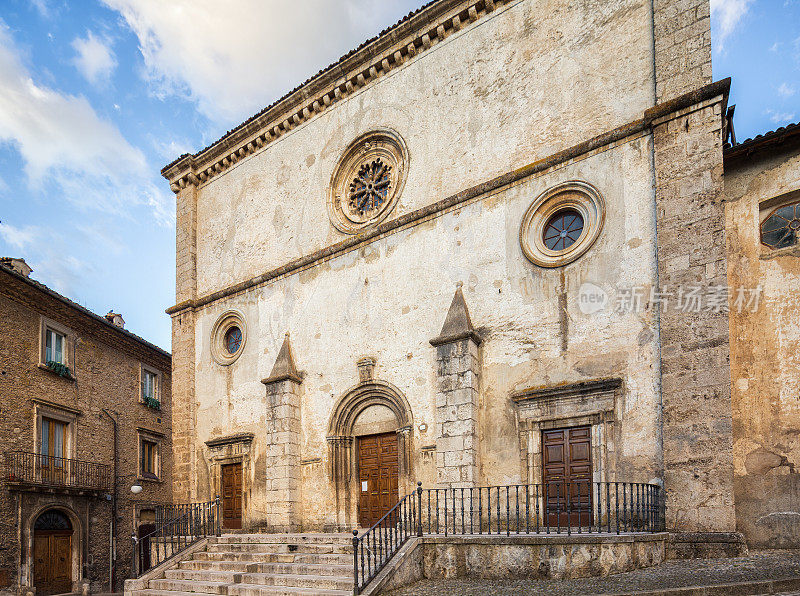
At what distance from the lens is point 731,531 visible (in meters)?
9.11

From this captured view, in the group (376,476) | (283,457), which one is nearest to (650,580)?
(376,476)

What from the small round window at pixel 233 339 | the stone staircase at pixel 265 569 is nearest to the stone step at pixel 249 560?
the stone staircase at pixel 265 569

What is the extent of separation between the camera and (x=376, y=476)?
14.0 m

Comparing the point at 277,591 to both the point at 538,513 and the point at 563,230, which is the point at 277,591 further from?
the point at 563,230

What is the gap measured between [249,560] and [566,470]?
6072 mm

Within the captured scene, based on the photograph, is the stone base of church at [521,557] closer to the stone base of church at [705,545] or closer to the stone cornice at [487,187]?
the stone base of church at [705,545]

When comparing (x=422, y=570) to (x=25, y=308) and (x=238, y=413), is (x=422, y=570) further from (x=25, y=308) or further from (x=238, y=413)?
(x=25, y=308)

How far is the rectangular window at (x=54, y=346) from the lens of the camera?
18891 mm

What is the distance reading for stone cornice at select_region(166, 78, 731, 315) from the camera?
10.5m

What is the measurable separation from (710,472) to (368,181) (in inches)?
387

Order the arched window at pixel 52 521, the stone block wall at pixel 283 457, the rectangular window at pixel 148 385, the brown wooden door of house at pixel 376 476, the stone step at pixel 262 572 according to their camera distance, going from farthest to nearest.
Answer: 1. the rectangular window at pixel 148 385
2. the arched window at pixel 52 521
3. the stone block wall at pixel 283 457
4. the brown wooden door of house at pixel 376 476
5. the stone step at pixel 262 572

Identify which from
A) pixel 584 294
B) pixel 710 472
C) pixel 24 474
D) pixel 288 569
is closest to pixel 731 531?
pixel 710 472

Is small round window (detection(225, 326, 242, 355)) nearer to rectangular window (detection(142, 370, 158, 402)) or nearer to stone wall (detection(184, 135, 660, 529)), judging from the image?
stone wall (detection(184, 135, 660, 529))

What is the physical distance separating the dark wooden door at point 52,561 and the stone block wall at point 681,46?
62.5ft
